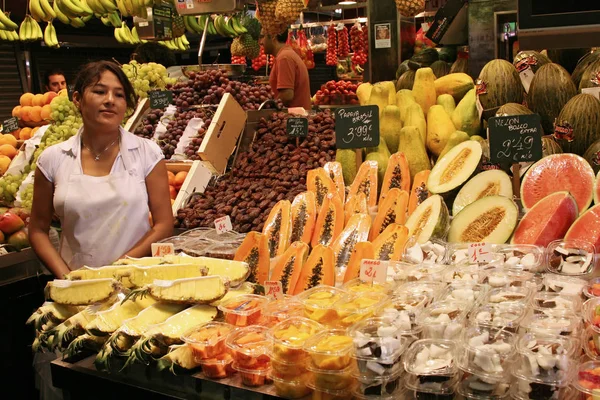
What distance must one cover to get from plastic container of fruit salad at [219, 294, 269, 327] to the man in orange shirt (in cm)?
414

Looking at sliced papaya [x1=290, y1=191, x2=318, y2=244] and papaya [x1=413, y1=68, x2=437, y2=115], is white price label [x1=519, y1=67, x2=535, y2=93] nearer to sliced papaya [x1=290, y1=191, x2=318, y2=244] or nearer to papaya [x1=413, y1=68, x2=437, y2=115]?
papaya [x1=413, y1=68, x2=437, y2=115]

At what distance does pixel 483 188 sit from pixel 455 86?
97 cm

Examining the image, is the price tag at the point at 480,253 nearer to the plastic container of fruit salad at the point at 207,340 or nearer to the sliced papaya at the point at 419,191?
the sliced papaya at the point at 419,191

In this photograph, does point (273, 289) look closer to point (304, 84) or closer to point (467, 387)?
point (467, 387)

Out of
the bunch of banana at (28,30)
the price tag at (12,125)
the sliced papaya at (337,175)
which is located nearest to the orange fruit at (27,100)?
the price tag at (12,125)

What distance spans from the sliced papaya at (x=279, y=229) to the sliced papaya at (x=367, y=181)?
35 centimetres

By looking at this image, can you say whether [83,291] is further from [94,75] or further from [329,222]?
[94,75]

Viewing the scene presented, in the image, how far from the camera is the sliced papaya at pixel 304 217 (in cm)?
246

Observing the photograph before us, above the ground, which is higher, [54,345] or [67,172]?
[67,172]

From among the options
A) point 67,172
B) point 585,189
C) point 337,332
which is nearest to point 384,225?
point 585,189

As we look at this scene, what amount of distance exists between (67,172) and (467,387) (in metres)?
2.06

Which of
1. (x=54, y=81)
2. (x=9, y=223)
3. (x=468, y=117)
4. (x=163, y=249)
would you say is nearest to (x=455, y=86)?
(x=468, y=117)

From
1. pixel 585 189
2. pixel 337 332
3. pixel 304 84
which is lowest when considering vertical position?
pixel 337 332

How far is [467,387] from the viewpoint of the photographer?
4.30 feet
